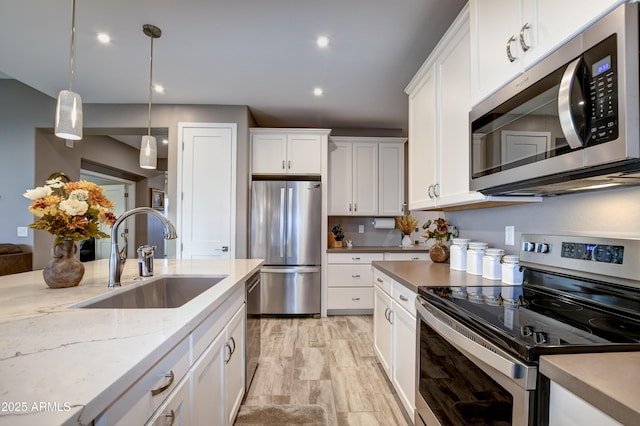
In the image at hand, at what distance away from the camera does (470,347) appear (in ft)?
3.26

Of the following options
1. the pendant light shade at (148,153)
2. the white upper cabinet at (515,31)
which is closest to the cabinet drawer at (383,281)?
the white upper cabinet at (515,31)

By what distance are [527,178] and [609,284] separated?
0.47 meters

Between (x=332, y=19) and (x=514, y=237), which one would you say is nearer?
(x=514, y=237)

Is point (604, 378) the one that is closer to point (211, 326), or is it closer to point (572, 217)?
point (572, 217)

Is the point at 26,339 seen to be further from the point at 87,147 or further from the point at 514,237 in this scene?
the point at 87,147

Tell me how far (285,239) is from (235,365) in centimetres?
209

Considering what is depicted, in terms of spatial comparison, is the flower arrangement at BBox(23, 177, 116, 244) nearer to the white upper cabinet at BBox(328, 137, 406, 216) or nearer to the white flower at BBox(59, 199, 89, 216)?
the white flower at BBox(59, 199, 89, 216)

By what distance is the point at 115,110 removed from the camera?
360 centimetres

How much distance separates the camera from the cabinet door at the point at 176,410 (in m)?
0.80

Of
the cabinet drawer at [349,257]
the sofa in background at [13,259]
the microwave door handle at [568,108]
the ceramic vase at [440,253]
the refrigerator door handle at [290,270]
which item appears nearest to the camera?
the microwave door handle at [568,108]

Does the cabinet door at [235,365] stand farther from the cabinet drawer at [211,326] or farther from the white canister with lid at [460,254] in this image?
→ the white canister with lid at [460,254]

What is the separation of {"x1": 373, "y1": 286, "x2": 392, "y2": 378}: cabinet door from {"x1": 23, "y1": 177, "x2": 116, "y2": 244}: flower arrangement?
175cm

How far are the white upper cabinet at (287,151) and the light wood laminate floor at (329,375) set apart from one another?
193 centimetres

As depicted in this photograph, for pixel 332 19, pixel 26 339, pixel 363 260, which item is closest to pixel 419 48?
pixel 332 19
